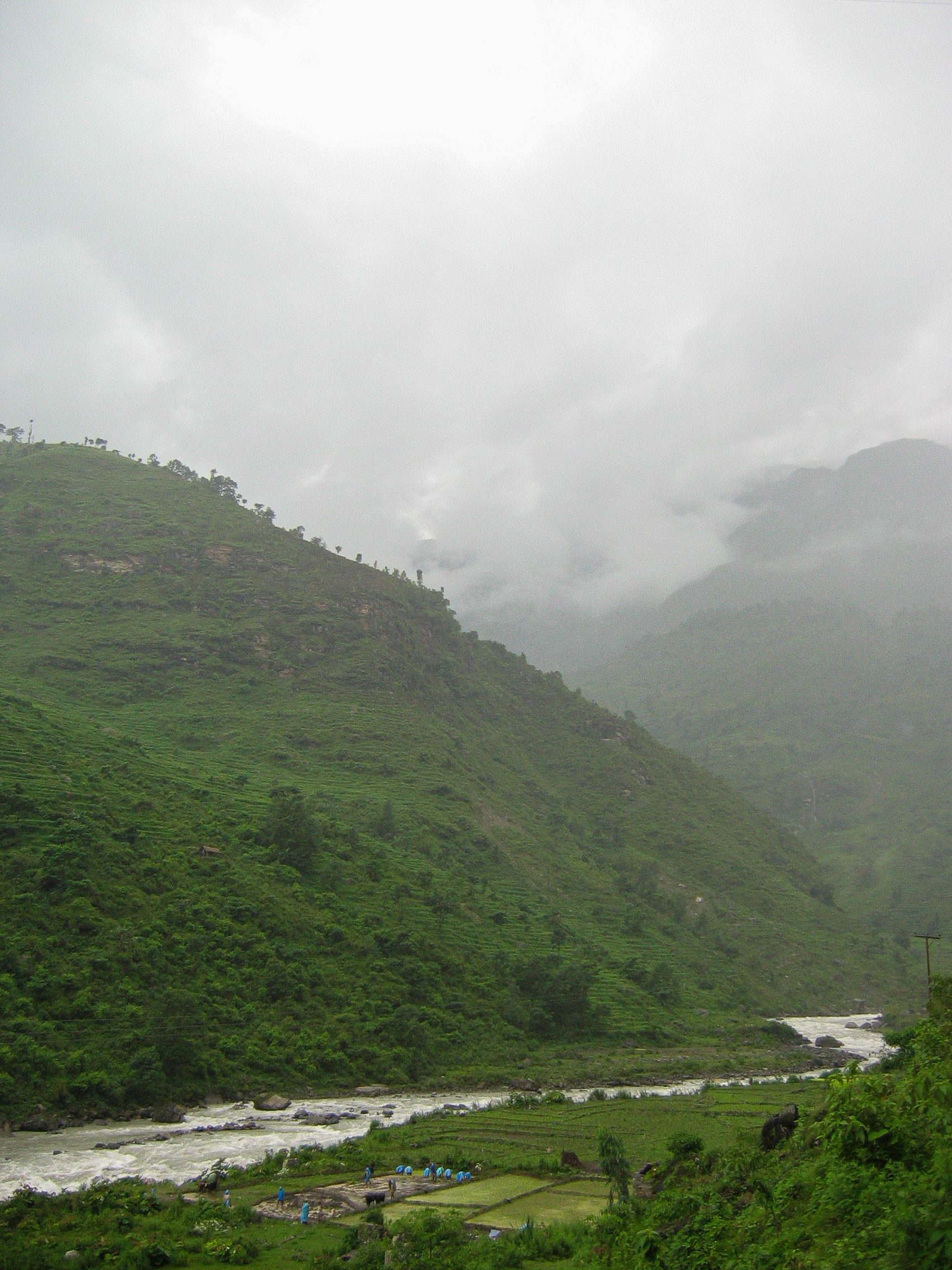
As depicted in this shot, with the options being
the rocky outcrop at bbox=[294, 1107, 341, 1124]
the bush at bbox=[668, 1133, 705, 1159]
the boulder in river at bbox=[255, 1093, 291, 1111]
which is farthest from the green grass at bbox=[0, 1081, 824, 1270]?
the boulder in river at bbox=[255, 1093, 291, 1111]

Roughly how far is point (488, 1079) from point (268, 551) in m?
91.7

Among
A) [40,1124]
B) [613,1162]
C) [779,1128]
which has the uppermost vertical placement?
[779,1128]

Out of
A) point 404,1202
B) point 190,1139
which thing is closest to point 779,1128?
point 404,1202

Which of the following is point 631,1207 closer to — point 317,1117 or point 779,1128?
point 779,1128

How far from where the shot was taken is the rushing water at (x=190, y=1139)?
30.2 meters

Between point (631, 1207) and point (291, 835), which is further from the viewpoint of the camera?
point (291, 835)

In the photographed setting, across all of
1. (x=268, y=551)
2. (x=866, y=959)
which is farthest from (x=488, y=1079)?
(x=268, y=551)

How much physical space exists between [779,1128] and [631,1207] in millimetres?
4601

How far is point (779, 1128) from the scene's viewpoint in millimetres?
22906

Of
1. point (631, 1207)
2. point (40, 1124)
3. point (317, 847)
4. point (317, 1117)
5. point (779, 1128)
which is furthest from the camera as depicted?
point (317, 847)

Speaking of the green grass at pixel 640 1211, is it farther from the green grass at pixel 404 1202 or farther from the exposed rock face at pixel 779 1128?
the exposed rock face at pixel 779 1128

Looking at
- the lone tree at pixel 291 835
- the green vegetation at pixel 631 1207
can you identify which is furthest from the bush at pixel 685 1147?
the lone tree at pixel 291 835

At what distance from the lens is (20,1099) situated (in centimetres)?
3656

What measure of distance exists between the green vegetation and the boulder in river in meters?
9.20
